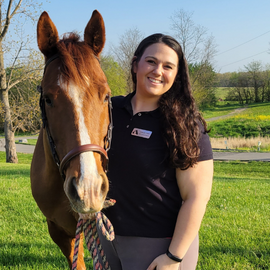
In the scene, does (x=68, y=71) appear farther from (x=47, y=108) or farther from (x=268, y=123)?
(x=268, y=123)

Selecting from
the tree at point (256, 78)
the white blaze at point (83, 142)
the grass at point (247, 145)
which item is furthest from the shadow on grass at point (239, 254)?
the tree at point (256, 78)

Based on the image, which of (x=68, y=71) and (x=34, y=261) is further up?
(x=68, y=71)

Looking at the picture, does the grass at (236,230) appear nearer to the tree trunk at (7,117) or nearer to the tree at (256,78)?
the tree trunk at (7,117)

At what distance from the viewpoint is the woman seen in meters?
1.71

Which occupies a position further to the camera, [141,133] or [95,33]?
[95,33]

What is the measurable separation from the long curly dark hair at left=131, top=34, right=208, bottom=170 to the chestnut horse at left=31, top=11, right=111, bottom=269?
1.26 feet

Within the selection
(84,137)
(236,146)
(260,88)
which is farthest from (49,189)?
(260,88)

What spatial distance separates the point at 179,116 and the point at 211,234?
9.42ft

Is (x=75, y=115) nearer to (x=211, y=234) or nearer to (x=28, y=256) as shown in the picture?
(x=28, y=256)

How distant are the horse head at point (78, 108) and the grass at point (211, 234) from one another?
6.93 ft

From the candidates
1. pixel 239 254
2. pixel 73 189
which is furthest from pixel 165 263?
pixel 239 254

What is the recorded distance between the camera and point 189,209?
1683mm

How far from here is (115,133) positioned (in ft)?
6.40

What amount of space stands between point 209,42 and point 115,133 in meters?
29.5
